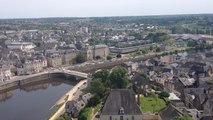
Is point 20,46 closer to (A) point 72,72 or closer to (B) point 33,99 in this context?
(A) point 72,72

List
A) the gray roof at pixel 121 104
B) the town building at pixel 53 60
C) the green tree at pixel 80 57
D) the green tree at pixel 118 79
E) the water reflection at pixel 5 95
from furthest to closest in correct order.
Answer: the green tree at pixel 80 57 → the town building at pixel 53 60 → the water reflection at pixel 5 95 → the green tree at pixel 118 79 → the gray roof at pixel 121 104

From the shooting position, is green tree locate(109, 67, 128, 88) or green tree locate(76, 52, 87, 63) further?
green tree locate(76, 52, 87, 63)

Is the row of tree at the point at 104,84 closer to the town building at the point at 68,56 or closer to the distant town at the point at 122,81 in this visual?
the distant town at the point at 122,81

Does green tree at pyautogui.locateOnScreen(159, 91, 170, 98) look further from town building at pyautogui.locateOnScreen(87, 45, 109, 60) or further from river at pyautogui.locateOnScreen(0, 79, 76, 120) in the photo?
town building at pyautogui.locateOnScreen(87, 45, 109, 60)

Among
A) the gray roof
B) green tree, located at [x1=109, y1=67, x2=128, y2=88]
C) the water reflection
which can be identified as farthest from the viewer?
the water reflection

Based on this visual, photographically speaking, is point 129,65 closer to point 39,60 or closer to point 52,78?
point 52,78

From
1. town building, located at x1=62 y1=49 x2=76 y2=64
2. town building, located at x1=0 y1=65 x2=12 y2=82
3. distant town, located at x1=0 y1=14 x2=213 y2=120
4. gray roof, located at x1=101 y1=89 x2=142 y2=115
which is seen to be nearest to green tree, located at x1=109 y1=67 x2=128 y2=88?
distant town, located at x1=0 y1=14 x2=213 y2=120

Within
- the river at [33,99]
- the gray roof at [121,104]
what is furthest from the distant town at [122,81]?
the river at [33,99]
